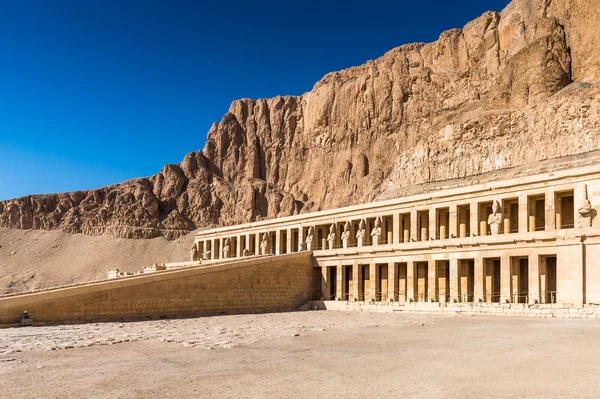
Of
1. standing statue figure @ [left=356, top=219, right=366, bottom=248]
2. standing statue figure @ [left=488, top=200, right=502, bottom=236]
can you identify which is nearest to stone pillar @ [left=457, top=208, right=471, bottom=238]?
standing statue figure @ [left=488, top=200, right=502, bottom=236]

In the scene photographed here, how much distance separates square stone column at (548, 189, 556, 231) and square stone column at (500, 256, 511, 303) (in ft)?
8.02

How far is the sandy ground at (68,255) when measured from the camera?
234ft

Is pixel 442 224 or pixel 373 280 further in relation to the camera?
pixel 373 280

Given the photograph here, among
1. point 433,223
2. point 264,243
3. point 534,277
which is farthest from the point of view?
point 264,243

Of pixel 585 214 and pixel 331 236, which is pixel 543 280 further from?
pixel 331 236

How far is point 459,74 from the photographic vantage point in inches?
2990

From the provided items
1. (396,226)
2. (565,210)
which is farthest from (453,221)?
(565,210)

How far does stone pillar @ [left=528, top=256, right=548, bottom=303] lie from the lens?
87.4ft

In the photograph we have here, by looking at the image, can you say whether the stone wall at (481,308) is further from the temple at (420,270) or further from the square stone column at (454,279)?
the square stone column at (454,279)

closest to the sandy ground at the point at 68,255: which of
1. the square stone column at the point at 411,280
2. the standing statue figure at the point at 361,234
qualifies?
the standing statue figure at the point at 361,234

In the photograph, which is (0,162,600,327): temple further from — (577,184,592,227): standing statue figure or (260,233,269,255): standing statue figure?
(260,233,269,255): standing statue figure

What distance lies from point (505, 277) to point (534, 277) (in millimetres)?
1453

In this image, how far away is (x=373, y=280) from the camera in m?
35.2

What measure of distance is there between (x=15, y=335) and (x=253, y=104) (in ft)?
298
